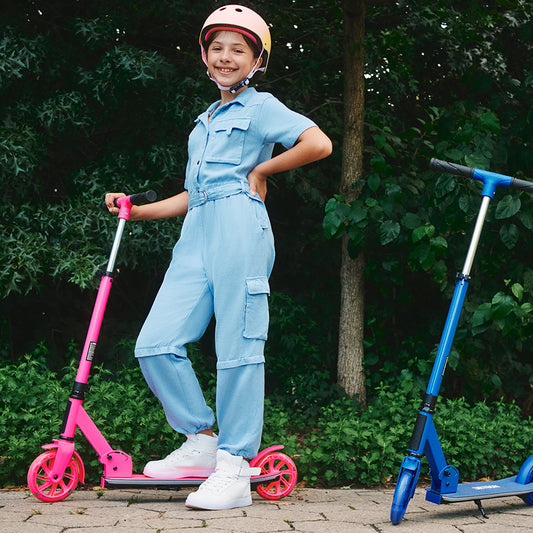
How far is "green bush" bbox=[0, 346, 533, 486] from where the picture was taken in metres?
3.78

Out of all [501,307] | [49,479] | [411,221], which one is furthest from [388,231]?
[49,479]

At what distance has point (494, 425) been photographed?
14.5 ft

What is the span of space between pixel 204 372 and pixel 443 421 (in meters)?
1.97

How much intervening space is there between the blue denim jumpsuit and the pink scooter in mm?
222

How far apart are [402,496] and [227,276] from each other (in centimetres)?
116

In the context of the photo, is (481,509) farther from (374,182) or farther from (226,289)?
(374,182)

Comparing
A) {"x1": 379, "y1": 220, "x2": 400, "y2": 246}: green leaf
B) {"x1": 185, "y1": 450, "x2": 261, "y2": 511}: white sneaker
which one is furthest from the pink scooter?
{"x1": 379, "y1": 220, "x2": 400, "y2": 246}: green leaf

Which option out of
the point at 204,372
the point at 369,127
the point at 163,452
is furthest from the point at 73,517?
the point at 369,127

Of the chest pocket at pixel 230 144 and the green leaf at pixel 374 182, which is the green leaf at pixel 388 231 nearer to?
the green leaf at pixel 374 182

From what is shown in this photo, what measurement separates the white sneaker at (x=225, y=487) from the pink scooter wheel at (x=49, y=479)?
0.52 metres

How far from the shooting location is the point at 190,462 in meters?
Result: 3.16

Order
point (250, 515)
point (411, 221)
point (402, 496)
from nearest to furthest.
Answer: point (402, 496) < point (250, 515) < point (411, 221)

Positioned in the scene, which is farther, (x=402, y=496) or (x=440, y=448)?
(x=440, y=448)

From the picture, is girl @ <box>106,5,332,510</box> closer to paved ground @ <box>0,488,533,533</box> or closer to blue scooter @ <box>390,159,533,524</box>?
paved ground @ <box>0,488,533,533</box>
